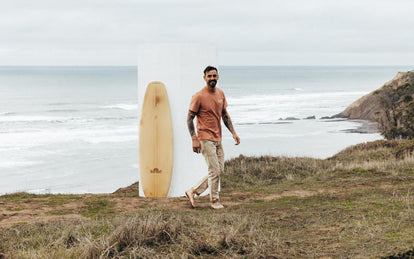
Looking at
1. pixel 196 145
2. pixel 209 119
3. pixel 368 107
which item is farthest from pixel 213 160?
pixel 368 107

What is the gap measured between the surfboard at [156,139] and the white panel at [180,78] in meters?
0.10

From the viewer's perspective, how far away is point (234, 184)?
12.4m

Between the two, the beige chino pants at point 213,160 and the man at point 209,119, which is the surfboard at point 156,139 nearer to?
the beige chino pants at point 213,160

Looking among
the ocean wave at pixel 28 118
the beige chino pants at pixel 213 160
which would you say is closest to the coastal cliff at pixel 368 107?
the ocean wave at pixel 28 118

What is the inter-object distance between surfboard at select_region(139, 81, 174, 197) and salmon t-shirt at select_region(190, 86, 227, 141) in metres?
2.15

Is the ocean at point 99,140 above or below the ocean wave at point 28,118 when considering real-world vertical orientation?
below

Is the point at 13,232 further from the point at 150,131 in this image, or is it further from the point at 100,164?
the point at 100,164

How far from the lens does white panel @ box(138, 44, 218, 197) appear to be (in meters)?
9.34

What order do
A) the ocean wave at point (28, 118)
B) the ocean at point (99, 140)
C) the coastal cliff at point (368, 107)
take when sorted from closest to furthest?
1. the ocean at point (99, 140)
2. the coastal cliff at point (368, 107)
3. the ocean wave at point (28, 118)

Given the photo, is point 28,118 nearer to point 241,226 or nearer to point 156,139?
point 156,139

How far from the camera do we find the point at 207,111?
726 cm

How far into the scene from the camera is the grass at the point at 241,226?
5.04m

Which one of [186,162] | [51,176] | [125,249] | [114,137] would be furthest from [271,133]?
[125,249]

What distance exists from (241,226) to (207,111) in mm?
1949
